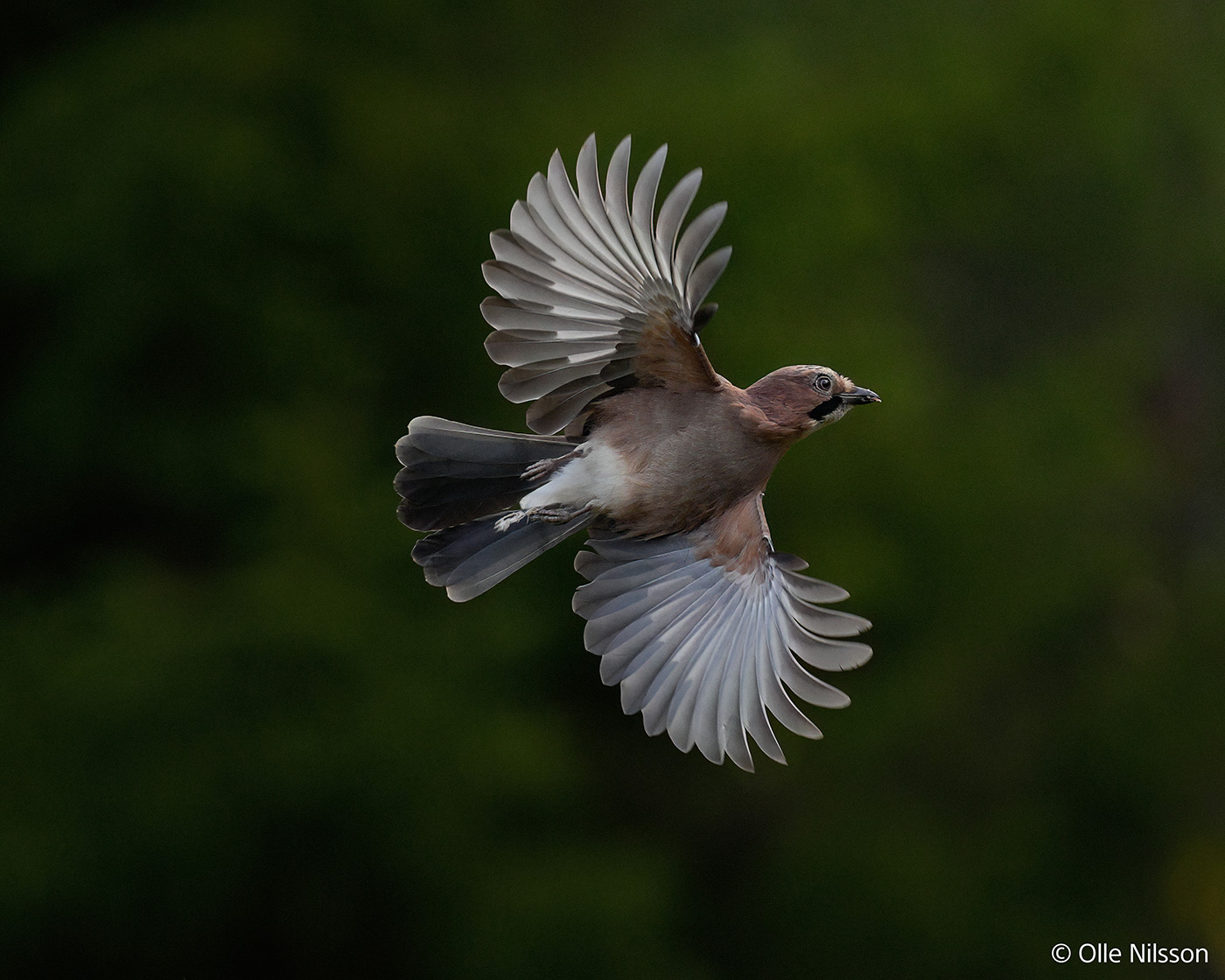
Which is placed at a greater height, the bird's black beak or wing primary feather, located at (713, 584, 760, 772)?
the bird's black beak

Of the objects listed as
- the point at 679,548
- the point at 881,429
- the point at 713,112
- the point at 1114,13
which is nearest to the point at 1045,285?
the point at 1114,13

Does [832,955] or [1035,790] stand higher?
[1035,790]

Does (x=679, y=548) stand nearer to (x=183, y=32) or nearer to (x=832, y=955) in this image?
(x=832, y=955)

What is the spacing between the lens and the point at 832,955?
29.9 ft

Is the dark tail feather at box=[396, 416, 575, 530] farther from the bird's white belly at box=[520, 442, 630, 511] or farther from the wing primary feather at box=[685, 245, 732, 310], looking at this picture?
the wing primary feather at box=[685, 245, 732, 310]

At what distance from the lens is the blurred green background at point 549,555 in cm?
774

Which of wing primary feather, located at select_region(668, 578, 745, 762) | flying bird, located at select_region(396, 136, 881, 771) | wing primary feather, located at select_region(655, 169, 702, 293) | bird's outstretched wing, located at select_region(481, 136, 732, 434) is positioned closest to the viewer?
wing primary feather, located at select_region(655, 169, 702, 293)

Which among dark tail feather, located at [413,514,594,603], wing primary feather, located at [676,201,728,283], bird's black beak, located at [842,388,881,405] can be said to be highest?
wing primary feather, located at [676,201,728,283]

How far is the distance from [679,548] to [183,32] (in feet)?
22.2

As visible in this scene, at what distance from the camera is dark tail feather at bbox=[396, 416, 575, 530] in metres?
3.43

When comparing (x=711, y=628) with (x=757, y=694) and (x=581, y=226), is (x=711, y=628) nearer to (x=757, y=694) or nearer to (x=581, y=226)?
(x=757, y=694)

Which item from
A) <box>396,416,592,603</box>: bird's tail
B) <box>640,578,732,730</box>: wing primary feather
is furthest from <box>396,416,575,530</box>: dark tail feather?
<box>640,578,732,730</box>: wing primary feather

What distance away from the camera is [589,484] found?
11.1 feet

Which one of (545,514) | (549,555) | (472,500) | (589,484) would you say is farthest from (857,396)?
(549,555)
